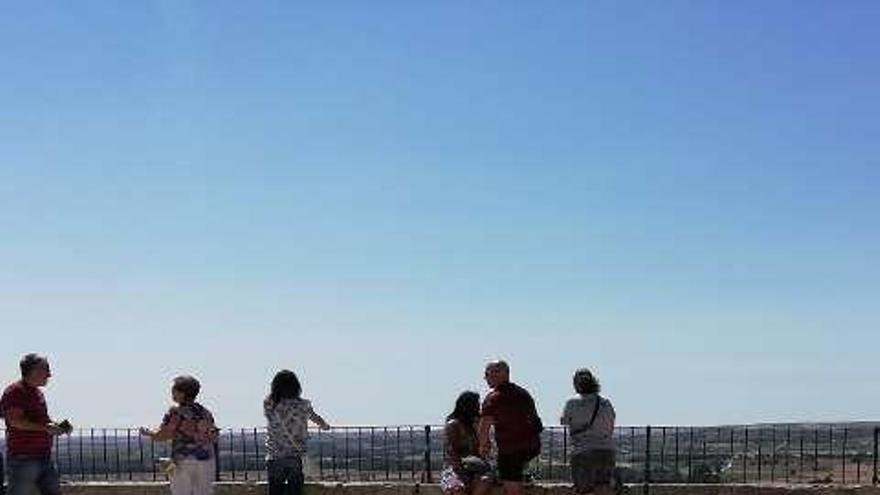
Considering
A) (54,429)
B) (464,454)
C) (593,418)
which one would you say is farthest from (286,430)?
(593,418)

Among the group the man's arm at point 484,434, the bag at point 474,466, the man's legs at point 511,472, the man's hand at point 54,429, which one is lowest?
the man's legs at point 511,472

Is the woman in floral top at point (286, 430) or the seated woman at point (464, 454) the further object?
the woman in floral top at point (286, 430)

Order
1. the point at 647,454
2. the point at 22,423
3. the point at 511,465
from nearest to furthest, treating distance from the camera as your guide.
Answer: the point at 22,423 < the point at 511,465 < the point at 647,454

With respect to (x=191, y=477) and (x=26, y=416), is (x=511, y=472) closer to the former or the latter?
(x=191, y=477)

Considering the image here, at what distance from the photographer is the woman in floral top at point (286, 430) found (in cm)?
1091

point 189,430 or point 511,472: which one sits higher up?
point 189,430

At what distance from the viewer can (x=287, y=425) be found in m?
10.9

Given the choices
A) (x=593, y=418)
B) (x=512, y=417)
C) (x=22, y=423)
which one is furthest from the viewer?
(x=593, y=418)

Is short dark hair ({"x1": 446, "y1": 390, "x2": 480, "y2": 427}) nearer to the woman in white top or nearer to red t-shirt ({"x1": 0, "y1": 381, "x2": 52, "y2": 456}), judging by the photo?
the woman in white top

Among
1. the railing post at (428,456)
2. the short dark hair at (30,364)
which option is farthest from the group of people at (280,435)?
the railing post at (428,456)

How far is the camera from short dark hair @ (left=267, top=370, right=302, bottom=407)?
10875mm

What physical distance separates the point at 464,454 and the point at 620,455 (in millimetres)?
7863

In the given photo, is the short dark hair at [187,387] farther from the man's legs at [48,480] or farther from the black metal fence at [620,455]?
the black metal fence at [620,455]

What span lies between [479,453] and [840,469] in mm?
11431
